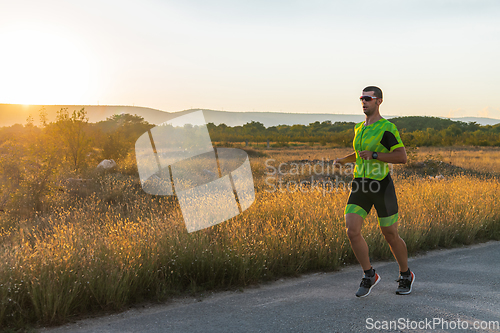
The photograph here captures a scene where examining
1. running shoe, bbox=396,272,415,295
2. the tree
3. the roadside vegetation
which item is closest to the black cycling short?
running shoe, bbox=396,272,415,295

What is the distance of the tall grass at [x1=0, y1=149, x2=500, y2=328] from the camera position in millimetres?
3709

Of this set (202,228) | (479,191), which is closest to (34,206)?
(202,228)

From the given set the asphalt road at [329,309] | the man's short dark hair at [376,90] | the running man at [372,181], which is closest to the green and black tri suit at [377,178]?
the running man at [372,181]

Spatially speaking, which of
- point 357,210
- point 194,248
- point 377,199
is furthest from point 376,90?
point 194,248

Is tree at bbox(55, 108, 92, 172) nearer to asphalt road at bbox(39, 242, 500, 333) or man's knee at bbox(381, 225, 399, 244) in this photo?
asphalt road at bbox(39, 242, 500, 333)

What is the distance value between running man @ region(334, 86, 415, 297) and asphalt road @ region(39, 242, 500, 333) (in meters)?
0.34

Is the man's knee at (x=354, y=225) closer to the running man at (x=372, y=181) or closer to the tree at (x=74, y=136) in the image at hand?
the running man at (x=372, y=181)

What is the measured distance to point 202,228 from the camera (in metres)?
5.66

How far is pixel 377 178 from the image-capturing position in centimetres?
390

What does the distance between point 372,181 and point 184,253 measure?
2.51 m

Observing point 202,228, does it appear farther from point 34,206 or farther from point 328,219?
point 34,206

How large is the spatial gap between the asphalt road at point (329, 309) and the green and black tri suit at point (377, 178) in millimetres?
935

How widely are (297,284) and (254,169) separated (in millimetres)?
15504

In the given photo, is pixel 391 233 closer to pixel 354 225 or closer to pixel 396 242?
pixel 396 242
